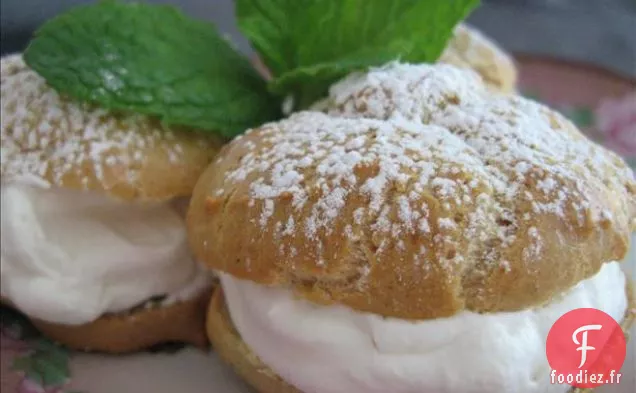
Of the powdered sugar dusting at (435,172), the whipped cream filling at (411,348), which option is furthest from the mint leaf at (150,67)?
the whipped cream filling at (411,348)

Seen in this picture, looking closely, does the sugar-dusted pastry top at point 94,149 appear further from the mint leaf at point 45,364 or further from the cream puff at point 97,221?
the mint leaf at point 45,364

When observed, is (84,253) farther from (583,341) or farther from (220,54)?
(583,341)

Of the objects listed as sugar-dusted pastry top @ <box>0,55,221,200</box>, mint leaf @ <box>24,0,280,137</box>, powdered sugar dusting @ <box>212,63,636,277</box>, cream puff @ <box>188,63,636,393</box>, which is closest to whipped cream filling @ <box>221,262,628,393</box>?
cream puff @ <box>188,63,636,393</box>

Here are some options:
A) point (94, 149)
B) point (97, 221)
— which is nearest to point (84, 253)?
point (97, 221)

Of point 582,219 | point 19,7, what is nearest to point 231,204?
point 582,219

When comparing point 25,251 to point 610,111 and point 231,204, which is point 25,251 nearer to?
point 231,204

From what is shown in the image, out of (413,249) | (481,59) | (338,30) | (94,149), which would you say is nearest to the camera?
(413,249)
